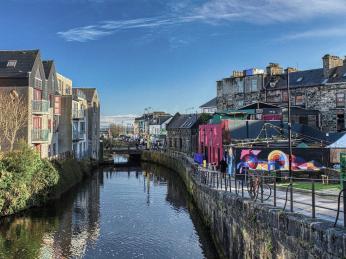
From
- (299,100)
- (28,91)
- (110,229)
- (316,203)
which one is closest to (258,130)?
(110,229)

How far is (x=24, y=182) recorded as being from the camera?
2819 centimetres

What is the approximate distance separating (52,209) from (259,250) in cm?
2058

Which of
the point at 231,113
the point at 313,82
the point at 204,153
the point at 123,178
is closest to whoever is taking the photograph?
the point at 231,113

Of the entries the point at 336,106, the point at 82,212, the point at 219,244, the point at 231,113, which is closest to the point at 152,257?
the point at 219,244

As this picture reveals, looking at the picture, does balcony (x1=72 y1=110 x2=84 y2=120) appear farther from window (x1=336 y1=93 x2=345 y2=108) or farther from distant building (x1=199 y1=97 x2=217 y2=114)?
window (x1=336 y1=93 x2=345 y2=108)

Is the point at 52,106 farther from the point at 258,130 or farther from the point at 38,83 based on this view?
the point at 258,130

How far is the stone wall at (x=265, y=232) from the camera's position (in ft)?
31.3

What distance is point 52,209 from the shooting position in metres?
30.7

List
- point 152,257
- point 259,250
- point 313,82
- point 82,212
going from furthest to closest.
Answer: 1. point 313,82
2. point 82,212
3. point 152,257
4. point 259,250

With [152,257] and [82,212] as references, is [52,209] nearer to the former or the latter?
[82,212]

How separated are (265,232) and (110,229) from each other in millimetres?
13561

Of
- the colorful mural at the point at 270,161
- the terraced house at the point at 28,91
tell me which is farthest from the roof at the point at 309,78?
the terraced house at the point at 28,91

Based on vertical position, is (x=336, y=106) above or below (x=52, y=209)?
above

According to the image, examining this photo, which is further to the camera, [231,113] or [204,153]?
[204,153]
